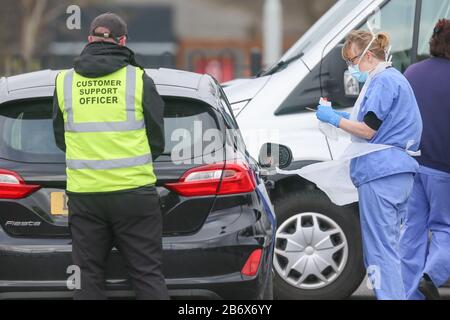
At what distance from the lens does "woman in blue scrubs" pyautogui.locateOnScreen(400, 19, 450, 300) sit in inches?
288

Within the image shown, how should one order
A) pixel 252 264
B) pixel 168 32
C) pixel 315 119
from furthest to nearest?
pixel 168 32 < pixel 315 119 < pixel 252 264

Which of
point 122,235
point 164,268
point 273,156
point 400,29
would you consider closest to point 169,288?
point 164,268

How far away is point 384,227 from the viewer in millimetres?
6887

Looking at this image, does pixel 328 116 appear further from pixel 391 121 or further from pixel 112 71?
pixel 112 71

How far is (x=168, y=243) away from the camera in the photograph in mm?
6055

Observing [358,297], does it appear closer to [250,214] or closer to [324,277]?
[324,277]

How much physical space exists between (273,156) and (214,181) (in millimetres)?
865

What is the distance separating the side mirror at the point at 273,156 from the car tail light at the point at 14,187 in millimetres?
1455

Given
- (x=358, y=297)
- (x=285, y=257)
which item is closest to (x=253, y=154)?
(x=285, y=257)

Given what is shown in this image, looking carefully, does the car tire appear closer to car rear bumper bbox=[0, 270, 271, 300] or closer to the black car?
the black car

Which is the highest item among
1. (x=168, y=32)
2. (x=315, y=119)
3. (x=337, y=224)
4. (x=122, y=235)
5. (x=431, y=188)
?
(x=315, y=119)

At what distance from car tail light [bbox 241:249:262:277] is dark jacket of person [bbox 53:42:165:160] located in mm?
719

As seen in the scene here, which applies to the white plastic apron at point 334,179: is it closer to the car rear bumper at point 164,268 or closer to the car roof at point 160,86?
the car roof at point 160,86

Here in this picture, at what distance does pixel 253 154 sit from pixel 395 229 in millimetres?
1384
